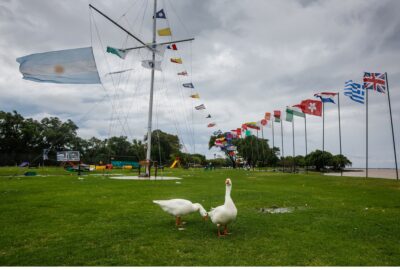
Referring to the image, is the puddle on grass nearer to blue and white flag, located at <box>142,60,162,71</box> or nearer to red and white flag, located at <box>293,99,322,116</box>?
blue and white flag, located at <box>142,60,162,71</box>

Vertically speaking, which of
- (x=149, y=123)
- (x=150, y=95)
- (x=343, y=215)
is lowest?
(x=343, y=215)

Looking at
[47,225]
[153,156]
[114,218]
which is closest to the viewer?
[47,225]

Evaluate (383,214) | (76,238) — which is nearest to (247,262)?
(76,238)

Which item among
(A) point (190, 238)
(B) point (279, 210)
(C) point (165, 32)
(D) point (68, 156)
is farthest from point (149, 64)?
(A) point (190, 238)

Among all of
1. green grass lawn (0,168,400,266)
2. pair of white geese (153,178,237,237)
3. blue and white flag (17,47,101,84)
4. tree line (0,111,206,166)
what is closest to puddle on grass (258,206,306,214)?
green grass lawn (0,168,400,266)

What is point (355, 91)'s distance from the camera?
34281 mm

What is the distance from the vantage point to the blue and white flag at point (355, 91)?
33812 millimetres

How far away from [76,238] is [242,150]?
95.6 meters

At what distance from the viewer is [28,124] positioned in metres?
78.0

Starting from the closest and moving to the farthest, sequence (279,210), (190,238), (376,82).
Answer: (190,238)
(279,210)
(376,82)

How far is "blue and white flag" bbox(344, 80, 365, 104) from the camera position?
111 feet

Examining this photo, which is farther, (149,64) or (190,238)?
(149,64)

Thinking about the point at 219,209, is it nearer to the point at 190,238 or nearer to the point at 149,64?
the point at 190,238

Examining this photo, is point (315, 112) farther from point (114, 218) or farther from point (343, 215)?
point (114, 218)
